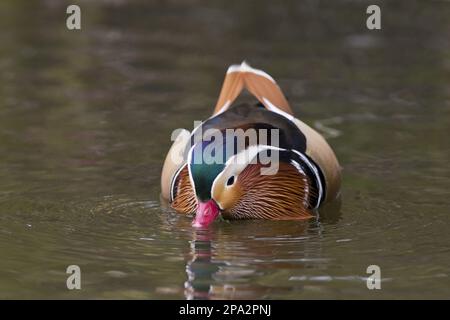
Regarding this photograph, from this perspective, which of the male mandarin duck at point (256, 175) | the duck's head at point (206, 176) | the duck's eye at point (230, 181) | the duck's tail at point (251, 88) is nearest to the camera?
the duck's head at point (206, 176)

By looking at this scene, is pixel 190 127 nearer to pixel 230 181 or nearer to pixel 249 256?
pixel 230 181

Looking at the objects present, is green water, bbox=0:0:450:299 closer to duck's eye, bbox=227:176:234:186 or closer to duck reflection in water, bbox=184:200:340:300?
duck reflection in water, bbox=184:200:340:300

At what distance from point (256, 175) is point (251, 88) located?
0.88 metres

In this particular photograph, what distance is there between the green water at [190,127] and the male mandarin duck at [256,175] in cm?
14

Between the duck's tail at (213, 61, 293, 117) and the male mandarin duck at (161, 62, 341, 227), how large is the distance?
137 millimetres

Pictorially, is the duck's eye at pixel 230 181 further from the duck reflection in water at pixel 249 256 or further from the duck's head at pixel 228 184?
the duck reflection in water at pixel 249 256

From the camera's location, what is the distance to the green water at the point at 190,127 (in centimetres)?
649

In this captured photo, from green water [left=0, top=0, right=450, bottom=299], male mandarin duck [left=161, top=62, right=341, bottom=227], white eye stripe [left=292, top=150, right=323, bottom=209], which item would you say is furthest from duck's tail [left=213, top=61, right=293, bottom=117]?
green water [left=0, top=0, right=450, bottom=299]

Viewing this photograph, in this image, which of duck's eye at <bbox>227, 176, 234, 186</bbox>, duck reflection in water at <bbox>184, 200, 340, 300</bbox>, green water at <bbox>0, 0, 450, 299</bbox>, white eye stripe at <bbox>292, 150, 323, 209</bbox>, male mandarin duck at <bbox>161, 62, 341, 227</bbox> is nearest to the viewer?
duck reflection in water at <bbox>184, 200, 340, 300</bbox>

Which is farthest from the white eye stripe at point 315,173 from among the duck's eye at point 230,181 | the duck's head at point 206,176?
the duck's head at point 206,176

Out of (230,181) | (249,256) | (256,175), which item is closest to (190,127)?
(256,175)

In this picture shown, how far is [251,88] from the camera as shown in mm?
8320

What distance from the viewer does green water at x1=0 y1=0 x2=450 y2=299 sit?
21.3 ft
